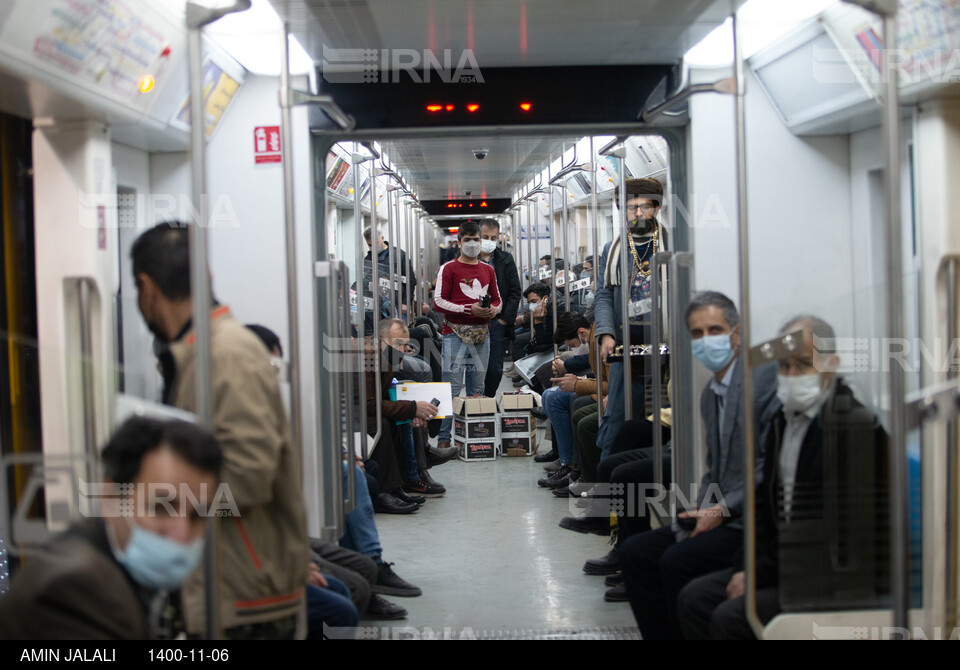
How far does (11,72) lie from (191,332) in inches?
29.0

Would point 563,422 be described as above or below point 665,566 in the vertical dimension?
above

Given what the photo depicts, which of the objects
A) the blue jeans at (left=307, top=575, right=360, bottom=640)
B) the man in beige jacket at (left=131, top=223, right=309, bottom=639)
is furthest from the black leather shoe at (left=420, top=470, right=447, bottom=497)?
the man in beige jacket at (left=131, top=223, right=309, bottom=639)

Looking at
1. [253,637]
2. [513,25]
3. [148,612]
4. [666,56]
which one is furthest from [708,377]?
A: [148,612]

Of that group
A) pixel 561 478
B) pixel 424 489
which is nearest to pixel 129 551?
pixel 424 489

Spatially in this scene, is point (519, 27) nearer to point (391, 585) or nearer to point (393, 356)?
point (391, 585)

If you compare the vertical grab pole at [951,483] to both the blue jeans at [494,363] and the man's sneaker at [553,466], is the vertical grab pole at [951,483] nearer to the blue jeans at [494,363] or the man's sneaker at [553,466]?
the man's sneaker at [553,466]

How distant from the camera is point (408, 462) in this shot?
6355mm

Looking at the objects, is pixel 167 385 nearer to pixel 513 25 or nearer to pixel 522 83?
pixel 513 25

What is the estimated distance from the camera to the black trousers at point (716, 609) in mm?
2723

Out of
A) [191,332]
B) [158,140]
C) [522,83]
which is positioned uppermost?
[522,83]

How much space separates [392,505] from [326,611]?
126 inches

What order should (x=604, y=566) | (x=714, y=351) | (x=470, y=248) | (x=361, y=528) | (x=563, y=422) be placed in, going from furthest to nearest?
(x=470, y=248) → (x=563, y=422) → (x=604, y=566) → (x=361, y=528) → (x=714, y=351)

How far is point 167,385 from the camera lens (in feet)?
6.84

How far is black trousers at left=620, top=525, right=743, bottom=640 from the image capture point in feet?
10.5
